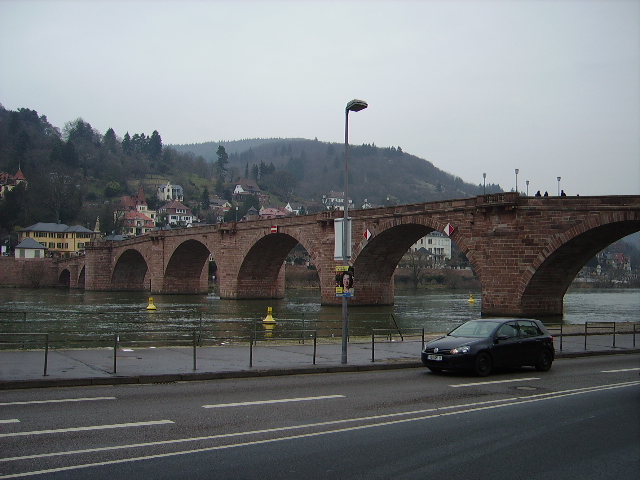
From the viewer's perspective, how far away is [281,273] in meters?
74.4

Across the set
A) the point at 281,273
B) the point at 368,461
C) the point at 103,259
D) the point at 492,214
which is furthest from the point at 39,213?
the point at 368,461

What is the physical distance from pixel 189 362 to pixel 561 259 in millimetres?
29749

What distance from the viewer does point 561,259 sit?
41.2 m

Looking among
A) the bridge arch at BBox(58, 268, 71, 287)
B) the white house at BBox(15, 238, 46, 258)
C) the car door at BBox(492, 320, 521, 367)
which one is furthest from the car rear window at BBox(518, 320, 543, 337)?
the white house at BBox(15, 238, 46, 258)

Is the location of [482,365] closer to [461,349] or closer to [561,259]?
[461,349]

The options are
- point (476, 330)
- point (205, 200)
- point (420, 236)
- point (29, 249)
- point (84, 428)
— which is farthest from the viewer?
point (205, 200)

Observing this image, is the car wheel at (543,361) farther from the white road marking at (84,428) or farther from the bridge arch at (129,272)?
the bridge arch at (129,272)

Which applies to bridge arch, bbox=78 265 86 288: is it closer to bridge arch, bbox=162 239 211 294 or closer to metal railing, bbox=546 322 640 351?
bridge arch, bbox=162 239 211 294

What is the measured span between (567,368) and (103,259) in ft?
297

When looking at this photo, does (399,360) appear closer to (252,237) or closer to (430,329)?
(430,329)

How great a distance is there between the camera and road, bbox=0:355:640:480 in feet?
25.4

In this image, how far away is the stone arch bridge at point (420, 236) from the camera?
39.6m

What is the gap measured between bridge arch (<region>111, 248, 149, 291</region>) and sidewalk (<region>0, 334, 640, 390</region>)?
81176 millimetres

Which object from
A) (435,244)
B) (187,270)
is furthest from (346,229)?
(435,244)
